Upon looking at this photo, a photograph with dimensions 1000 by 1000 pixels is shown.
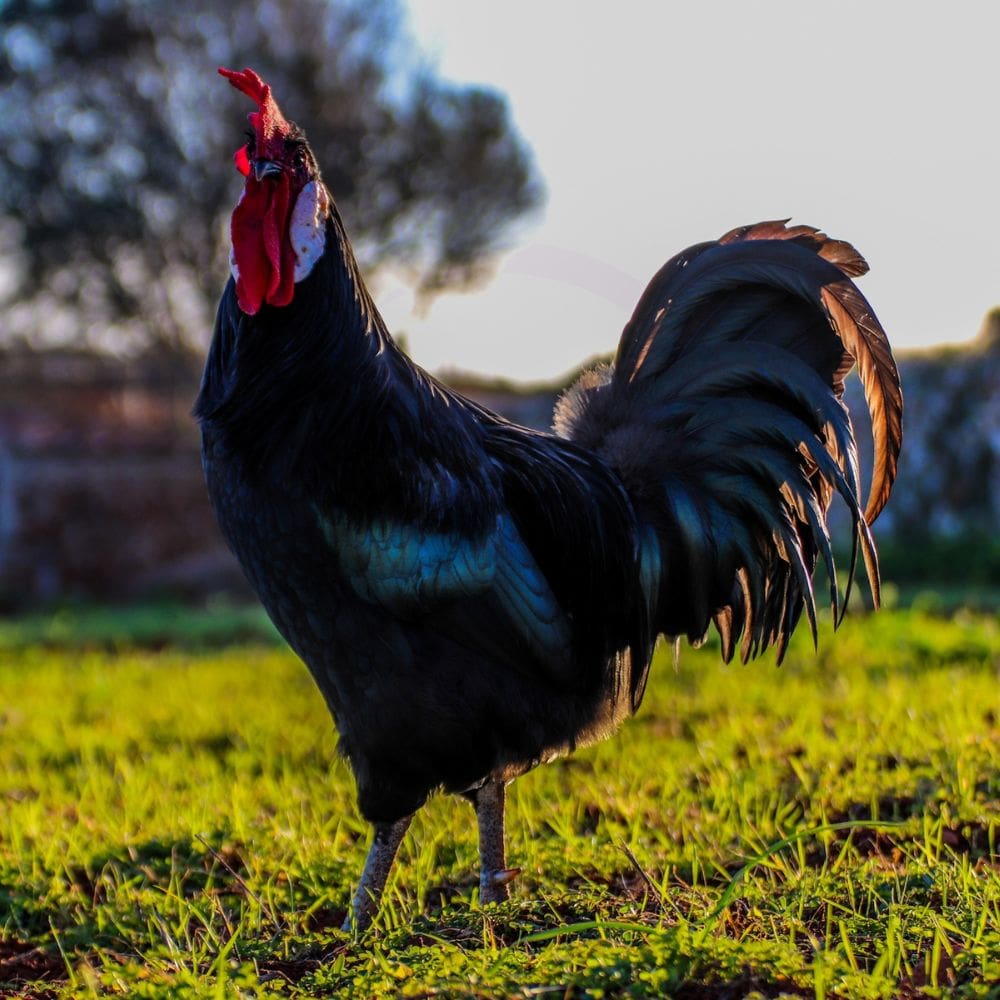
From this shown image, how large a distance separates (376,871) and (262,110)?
220 centimetres

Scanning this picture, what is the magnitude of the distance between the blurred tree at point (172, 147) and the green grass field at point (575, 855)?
17.4 m

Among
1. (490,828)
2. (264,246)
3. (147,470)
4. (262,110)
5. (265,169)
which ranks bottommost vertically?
(490,828)

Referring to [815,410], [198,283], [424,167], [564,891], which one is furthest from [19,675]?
[424,167]

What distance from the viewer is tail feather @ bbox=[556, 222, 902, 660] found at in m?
3.42

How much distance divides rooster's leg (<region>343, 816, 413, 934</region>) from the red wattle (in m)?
1.52

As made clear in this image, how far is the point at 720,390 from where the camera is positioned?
3635 millimetres

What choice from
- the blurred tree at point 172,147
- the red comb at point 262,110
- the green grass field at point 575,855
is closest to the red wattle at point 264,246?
the red comb at point 262,110

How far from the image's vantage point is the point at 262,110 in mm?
3256

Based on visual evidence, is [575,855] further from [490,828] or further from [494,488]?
[494,488]

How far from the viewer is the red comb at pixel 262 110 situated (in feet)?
10.5

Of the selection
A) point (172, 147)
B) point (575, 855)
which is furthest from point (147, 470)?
point (575, 855)

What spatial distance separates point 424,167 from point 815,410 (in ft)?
70.3

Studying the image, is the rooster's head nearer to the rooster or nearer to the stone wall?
the rooster

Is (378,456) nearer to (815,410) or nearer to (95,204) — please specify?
(815,410)
